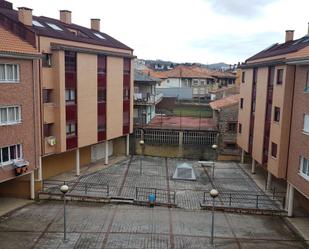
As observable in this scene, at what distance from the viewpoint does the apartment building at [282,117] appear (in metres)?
20.5

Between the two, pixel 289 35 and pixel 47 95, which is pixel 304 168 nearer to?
pixel 289 35

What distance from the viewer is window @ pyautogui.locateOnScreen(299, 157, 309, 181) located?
782 inches

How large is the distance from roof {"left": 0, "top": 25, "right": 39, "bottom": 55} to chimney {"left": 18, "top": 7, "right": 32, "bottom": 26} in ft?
6.06

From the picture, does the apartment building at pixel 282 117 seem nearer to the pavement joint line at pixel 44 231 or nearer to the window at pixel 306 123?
the window at pixel 306 123

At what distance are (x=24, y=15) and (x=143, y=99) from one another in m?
17.7

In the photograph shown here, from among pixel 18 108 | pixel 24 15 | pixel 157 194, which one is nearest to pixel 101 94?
pixel 24 15

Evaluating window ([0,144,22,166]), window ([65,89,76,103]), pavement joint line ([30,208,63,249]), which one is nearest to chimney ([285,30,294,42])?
window ([65,89,76,103])

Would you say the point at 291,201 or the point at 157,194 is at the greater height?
the point at 291,201

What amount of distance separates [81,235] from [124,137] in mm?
18650

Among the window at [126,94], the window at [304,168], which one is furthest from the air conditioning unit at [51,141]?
the window at [304,168]

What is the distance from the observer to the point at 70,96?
88.4 ft

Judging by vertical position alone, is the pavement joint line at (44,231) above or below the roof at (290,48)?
below

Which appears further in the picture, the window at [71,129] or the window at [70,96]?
the window at [71,129]

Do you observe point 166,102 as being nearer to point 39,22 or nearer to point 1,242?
point 39,22
